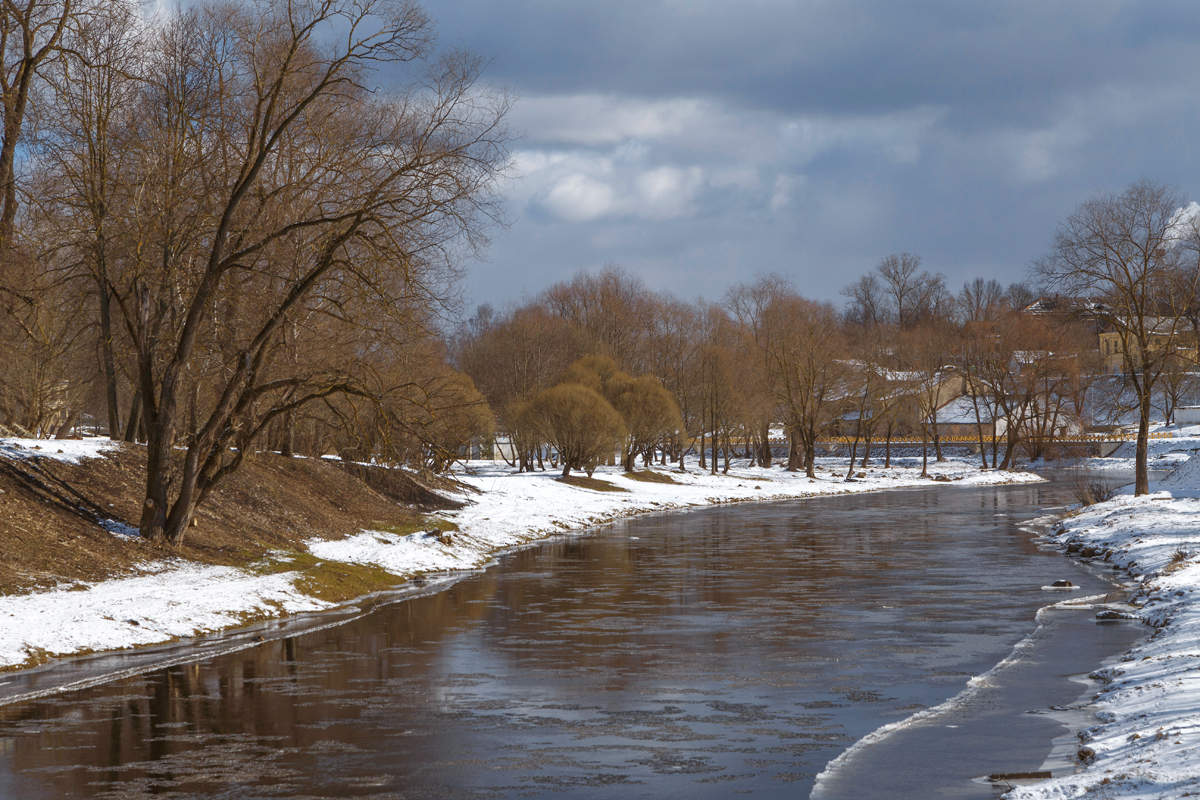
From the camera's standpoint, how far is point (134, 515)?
26.3m

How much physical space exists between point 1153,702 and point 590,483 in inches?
2113

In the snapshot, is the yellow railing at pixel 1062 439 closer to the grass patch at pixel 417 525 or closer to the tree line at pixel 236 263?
the tree line at pixel 236 263

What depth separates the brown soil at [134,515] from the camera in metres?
21.5

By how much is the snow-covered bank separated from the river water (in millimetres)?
556

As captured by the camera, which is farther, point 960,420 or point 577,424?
point 960,420

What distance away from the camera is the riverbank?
1834cm

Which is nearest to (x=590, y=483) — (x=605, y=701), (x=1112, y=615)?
(x=1112, y=615)

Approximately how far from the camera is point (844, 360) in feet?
316

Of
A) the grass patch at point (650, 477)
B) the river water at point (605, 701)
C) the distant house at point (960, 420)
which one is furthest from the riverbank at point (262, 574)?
the distant house at point (960, 420)

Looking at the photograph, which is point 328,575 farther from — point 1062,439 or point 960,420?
point 960,420

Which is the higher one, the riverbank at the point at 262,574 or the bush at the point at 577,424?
the bush at the point at 577,424

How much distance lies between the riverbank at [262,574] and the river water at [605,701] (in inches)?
76.9

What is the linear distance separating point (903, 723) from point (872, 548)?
2528 centimetres

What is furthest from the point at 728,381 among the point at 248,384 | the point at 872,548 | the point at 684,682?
the point at 684,682
